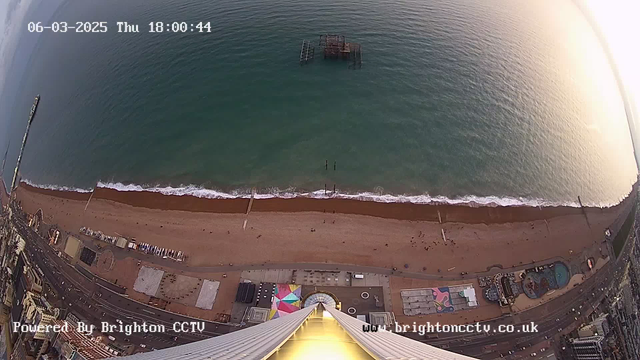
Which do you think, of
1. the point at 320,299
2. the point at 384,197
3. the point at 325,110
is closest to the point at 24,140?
the point at 325,110

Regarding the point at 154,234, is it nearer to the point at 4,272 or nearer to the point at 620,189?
the point at 4,272

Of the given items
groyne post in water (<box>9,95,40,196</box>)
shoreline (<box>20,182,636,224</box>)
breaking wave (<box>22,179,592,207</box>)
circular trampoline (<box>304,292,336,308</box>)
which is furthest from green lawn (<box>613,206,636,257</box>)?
groyne post in water (<box>9,95,40,196</box>)

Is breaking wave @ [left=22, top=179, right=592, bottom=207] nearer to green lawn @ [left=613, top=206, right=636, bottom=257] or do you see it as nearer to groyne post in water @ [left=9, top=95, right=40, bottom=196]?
green lawn @ [left=613, top=206, right=636, bottom=257]

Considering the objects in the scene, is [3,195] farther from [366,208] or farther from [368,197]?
[368,197]

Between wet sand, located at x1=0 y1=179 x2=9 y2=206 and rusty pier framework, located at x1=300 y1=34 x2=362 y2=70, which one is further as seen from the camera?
rusty pier framework, located at x1=300 y1=34 x2=362 y2=70

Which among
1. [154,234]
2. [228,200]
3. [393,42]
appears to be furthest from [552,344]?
[393,42]

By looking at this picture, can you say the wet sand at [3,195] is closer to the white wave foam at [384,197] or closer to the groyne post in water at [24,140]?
the groyne post in water at [24,140]
